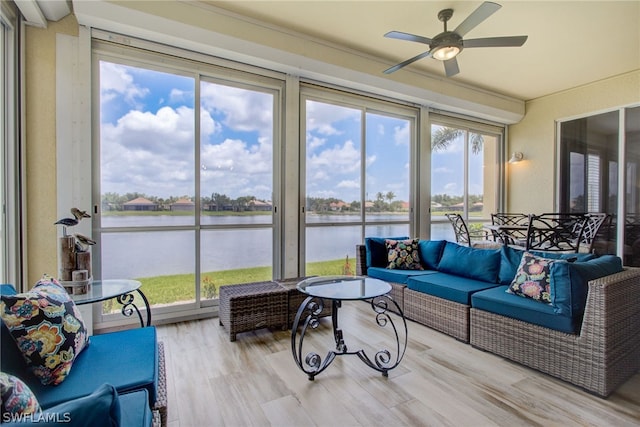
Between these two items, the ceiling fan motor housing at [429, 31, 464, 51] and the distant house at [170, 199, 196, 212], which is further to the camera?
the distant house at [170, 199, 196, 212]

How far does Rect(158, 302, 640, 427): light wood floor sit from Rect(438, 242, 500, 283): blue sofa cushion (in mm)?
765

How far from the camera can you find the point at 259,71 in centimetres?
367

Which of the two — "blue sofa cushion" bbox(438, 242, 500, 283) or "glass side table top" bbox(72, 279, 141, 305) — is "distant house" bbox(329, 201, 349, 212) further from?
"glass side table top" bbox(72, 279, 141, 305)

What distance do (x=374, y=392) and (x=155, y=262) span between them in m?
2.58

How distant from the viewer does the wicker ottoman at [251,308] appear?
9.23 feet

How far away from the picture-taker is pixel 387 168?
193 inches

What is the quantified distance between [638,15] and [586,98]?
2.19 m

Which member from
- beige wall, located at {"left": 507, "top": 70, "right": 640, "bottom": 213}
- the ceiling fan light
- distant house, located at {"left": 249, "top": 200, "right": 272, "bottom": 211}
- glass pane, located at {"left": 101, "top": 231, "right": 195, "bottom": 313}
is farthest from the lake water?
beige wall, located at {"left": 507, "top": 70, "right": 640, "bottom": 213}

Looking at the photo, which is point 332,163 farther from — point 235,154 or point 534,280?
point 534,280

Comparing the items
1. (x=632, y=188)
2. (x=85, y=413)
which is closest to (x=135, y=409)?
(x=85, y=413)

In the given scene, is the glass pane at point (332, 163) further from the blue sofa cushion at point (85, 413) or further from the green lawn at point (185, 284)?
the blue sofa cushion at point (85, 413)

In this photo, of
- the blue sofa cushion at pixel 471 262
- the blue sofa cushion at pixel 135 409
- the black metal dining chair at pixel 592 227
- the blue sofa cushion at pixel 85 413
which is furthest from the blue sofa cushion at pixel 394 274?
the blue sofa cushion at pixel 85 413

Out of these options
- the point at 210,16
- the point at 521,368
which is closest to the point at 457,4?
the point at 210,16

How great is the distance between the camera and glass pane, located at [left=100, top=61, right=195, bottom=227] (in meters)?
3.09
